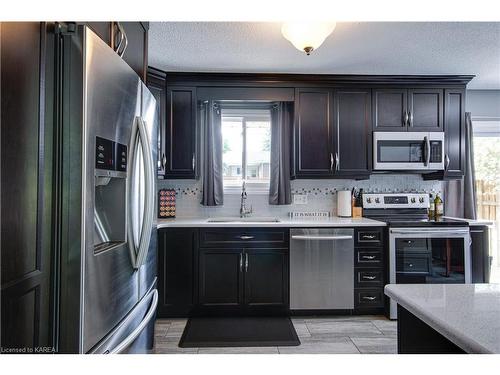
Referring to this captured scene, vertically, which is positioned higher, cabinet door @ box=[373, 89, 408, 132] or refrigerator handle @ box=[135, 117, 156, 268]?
cabinet door @ box=[373, 89, 408, 132]

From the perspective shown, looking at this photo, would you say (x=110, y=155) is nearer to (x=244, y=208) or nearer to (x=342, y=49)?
(x=342, y=49)

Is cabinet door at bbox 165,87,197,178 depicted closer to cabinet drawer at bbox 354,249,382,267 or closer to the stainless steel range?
cabinet drawer at bbox 354,249,382,267

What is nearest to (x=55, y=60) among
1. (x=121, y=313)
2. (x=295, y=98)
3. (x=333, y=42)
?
(x=121, y=313)

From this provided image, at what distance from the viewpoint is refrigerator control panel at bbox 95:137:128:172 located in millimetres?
1017

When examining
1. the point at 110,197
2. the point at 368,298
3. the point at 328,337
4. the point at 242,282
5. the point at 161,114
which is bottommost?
the point at 328,337

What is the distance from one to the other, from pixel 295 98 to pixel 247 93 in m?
0.50

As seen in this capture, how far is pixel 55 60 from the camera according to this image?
37.1 inches

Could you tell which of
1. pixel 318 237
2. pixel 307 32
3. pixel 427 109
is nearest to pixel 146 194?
pixel 307 32

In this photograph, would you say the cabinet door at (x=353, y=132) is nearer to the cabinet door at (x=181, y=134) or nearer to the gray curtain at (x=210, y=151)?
the gray curtain at (x=210, y=151)

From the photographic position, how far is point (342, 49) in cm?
272

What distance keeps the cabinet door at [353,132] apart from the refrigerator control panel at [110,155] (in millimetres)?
2544

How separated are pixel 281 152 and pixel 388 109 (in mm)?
1200

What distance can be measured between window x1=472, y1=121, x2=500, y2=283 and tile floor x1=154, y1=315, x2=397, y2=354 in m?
2.07

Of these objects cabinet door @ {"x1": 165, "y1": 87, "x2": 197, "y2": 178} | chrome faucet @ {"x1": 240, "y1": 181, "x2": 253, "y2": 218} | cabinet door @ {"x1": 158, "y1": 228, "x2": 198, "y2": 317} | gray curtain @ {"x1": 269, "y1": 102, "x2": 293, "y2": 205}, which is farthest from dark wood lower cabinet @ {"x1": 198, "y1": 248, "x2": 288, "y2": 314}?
cabinet door @ {"x1": 165, "y1": 87, "x2": 197, "y2": 178}
